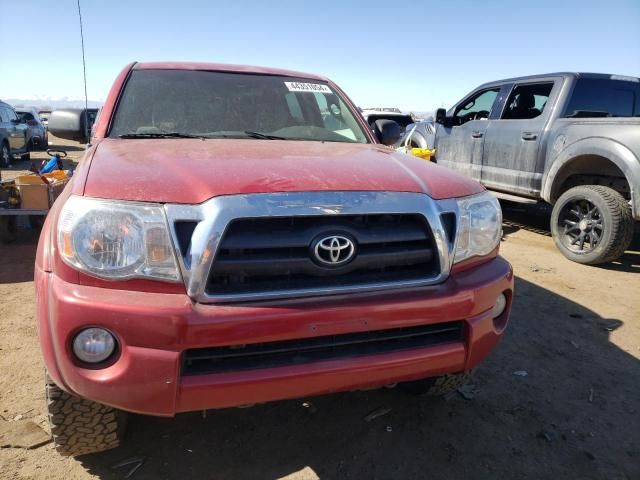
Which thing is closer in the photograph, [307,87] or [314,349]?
[314,349]

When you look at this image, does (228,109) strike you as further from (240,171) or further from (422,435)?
(422,435)

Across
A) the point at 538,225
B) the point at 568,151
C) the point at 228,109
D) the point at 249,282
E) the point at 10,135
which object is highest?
the point at 228,109

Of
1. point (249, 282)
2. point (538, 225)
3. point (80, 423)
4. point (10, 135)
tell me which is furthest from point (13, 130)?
point (249, 282)

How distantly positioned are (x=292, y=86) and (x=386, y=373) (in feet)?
7.68

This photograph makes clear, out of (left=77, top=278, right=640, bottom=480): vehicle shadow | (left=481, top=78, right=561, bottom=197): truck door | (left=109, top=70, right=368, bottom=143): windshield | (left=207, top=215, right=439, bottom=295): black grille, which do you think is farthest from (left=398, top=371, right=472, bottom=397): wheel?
(left=481, top=78, right=561, bottom=197): truck door

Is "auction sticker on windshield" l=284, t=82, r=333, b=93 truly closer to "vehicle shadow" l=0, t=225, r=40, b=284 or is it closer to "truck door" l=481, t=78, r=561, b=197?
"vehicle shadow" l=0, t=225, r=40, b=284

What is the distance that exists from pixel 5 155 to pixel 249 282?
14.5m

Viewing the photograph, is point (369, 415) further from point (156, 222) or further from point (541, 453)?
point (156, 222)

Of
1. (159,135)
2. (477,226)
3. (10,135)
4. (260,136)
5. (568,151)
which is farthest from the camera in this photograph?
(10,135)

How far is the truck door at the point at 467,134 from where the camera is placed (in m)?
7.06

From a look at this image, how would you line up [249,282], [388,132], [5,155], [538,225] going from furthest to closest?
[5,155], [538,225], [388,132], [249,282]

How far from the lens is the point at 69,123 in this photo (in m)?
3.20

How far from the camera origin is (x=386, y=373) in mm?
1883

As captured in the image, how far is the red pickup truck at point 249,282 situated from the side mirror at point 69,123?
46.1 inches
